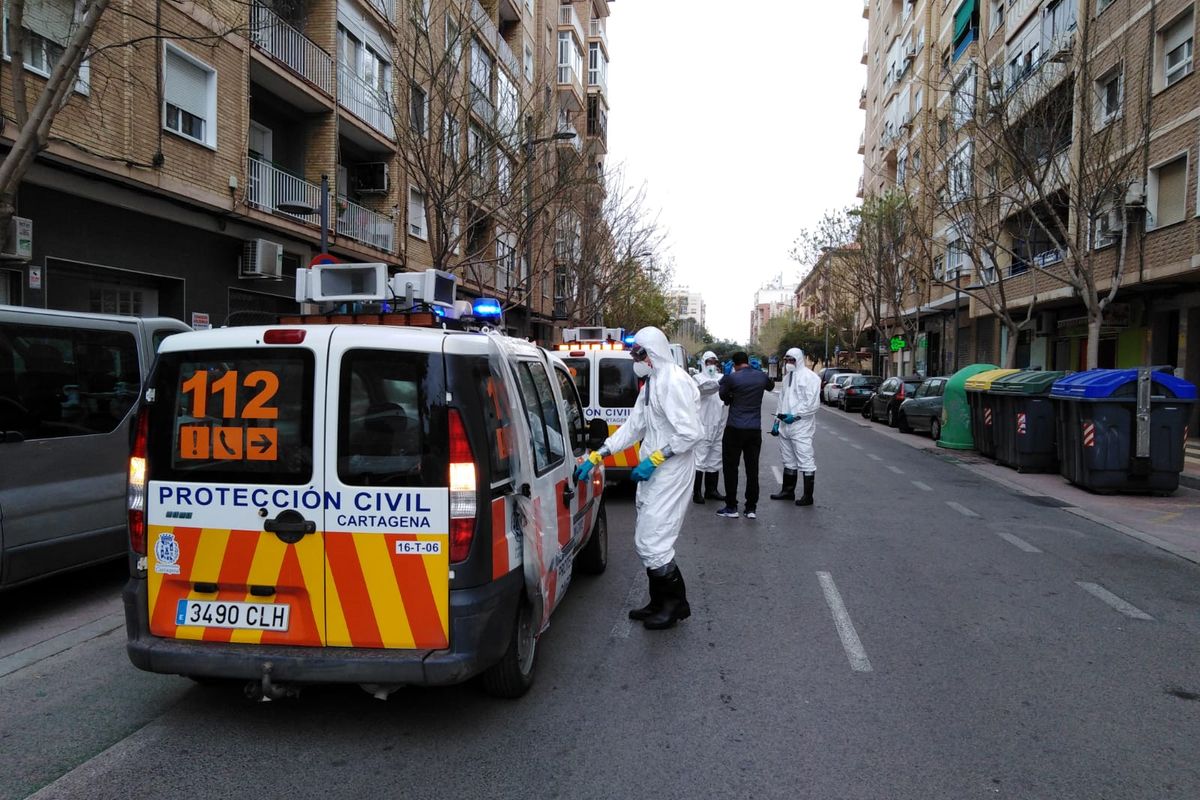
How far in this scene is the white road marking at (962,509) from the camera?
1006 cm

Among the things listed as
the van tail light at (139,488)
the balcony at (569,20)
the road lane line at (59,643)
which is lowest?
the road lane line at (59,643)

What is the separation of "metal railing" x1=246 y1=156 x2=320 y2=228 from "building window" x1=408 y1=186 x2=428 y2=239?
13.7 feet

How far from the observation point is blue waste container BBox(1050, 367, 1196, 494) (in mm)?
11406

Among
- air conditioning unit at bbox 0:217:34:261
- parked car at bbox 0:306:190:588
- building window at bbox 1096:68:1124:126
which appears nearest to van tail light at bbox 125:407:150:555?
parked car at bbox 0:306:190:588

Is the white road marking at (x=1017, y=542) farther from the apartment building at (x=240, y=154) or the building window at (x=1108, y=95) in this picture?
the building window at (x=1108, y=95)

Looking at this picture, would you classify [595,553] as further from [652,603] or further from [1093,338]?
[1093,338]

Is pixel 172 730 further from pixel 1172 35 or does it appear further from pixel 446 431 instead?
pixel 1172 35

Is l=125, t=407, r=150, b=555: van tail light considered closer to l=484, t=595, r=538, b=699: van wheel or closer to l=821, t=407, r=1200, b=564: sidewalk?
l=484, t=595, r=538, b=699: van wheel

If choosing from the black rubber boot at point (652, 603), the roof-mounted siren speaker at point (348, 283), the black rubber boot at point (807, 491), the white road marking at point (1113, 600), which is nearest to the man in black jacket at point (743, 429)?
the black rubber boot at point (807, 491)

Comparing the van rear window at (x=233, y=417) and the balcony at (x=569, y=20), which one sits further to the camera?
the balcony at (x=569, y=20)

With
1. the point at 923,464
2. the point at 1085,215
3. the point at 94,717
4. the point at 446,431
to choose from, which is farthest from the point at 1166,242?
the point at 94,717

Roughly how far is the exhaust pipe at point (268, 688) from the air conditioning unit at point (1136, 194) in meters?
20.5

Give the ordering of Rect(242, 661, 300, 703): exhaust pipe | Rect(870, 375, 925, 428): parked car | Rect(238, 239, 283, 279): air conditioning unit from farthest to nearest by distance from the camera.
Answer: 1. Rect(870, 375, 925, 428): parked car
2. Rect(238, 239, 283, 279): air conditioning unit
3. Rect(242, 661, 300, 703): exhaust pipe

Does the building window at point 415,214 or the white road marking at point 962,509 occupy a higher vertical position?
the building window at point 415,214
